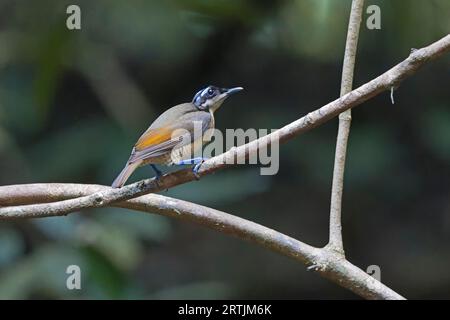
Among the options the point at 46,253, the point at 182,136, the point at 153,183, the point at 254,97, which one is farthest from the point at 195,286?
the point at 153,183

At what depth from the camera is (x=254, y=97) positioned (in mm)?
5520

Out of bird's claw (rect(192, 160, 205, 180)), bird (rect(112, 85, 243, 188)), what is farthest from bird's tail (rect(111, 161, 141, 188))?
bird's claw (rect(192, 160, 205, 180))

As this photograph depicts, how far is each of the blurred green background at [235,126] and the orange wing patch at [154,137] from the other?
1.85 metres

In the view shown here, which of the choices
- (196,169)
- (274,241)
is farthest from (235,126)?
(196,169)

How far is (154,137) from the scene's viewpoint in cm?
259

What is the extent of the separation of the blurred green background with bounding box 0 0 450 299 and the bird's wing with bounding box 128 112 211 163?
1.81 meters

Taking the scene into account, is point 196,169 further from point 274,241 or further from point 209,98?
point 209,98

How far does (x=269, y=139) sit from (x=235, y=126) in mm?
3215

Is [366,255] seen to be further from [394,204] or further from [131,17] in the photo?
[131,17]

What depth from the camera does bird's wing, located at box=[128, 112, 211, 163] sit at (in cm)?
255

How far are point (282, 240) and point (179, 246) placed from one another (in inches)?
140

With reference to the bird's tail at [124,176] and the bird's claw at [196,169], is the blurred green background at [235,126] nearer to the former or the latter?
the bird's tail at [124,176]

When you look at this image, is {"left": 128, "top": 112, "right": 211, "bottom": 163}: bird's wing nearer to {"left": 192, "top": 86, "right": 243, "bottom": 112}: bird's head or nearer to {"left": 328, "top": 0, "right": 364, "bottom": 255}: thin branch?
{"left": 192, "top": 86, "right": 243, "bottom": 112}: bird's head

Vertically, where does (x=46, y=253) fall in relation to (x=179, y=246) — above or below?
below
